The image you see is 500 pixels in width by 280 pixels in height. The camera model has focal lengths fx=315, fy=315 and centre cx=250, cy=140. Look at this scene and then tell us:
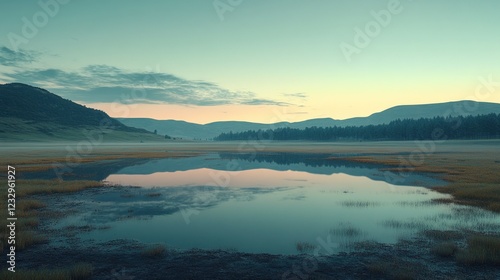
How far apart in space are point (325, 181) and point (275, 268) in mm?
30578

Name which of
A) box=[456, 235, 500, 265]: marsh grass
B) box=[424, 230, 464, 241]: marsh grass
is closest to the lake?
box=[424, 230, 464, 241]: marsh grass

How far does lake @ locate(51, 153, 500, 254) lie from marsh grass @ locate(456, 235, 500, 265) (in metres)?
3.28

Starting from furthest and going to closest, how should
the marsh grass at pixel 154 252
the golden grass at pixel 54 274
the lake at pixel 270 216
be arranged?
the lake at pixel 270 216
the marsh grass at pixel 154 252
the golden grass at pixel 54 274

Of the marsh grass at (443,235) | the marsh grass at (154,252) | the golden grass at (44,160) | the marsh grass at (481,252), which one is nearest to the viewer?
the marsh grass at (481,252)

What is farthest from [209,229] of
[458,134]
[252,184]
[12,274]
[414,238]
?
[458,134]

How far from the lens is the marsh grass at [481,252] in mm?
14031

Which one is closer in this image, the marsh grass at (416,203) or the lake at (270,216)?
the lake at (270,216)

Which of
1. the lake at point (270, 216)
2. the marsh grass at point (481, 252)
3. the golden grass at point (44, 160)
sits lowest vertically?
the lake at point (270, 216)

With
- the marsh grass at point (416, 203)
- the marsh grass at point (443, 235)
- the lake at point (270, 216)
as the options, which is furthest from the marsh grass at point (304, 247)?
the marsh grass at point (416, 203)

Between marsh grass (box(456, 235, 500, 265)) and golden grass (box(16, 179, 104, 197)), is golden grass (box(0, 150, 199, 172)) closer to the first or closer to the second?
golden grass (box(16, 179, 104, 197))

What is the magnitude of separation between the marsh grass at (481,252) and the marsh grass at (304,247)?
6.61 meters

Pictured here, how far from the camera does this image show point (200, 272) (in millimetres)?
13242

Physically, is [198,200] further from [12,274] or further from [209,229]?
[12,274]

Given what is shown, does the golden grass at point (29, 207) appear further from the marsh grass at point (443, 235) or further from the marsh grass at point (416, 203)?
the marsh grass at point (416, 203)
